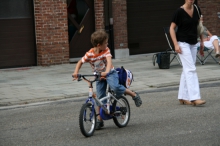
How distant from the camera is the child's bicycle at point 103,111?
25.2 ft

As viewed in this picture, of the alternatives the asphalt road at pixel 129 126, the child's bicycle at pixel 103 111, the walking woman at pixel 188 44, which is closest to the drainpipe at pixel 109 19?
the asphalt road at pixel 129 126

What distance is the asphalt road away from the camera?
7.50m

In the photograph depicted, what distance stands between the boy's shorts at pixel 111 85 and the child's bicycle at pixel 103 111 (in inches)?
4.0

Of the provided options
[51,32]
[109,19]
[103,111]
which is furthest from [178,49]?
[109,19]

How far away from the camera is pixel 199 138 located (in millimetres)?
7461

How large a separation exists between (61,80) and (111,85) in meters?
6.21

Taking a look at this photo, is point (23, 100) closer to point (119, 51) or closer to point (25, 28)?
point (25, 28)

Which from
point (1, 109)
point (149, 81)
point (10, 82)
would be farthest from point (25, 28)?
point (1, 109)

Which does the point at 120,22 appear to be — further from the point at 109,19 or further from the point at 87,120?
the point at 87,120

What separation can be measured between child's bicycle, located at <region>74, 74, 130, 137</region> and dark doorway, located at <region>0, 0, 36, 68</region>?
8.69 m

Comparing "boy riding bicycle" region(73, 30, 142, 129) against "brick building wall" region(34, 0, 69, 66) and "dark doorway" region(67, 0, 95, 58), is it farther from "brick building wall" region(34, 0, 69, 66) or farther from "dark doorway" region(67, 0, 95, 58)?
"dark doorway" region(67, 0, 95, 58)

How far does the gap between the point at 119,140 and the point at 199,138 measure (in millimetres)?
1039

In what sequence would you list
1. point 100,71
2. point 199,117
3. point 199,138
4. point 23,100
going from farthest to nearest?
1. point 23,100
2. point 199,117
3. point 100,71
4. point 199,138

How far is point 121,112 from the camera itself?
8438mm
